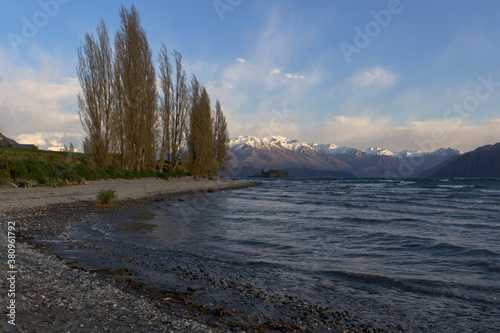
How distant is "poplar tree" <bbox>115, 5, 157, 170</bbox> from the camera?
27281mm

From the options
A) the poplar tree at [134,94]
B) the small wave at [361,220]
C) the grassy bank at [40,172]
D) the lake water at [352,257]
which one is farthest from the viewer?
the poplar tree at [134,94]

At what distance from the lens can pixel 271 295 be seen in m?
4.34

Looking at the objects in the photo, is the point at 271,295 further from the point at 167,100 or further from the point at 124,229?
the point at 167,100

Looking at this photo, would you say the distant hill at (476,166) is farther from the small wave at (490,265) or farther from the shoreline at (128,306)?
the shoreline at (128,306)

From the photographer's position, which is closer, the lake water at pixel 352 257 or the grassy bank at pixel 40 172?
the lake water at pixel 352 257

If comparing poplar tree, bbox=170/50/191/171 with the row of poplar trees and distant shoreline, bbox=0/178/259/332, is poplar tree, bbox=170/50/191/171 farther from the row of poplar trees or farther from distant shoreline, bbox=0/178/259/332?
distant shoreline, bbox=0/178/259/332

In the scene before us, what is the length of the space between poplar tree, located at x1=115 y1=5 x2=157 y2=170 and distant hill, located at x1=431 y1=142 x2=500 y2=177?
14721 cm

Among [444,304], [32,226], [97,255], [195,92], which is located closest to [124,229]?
[32,226]

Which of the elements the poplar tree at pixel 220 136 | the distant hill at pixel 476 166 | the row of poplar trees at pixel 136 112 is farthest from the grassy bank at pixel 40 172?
the distant hill at pixel 476 166

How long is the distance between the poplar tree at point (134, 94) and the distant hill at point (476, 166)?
147212 mm

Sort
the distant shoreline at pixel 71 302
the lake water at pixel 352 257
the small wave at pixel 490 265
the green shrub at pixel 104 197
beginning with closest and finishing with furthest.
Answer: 1. the distant shoreline at pixel 71 302
2. the lake water at pixel 352 257
3. the small wave at pixel 490 265
4. the green shrub at pixel 104 197

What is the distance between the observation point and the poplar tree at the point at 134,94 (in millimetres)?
27281

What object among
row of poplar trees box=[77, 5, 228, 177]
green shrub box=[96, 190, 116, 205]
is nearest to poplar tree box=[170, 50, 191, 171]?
row of poplar trees box=[77, 5, 228, 177]

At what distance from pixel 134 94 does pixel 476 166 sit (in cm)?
15469
